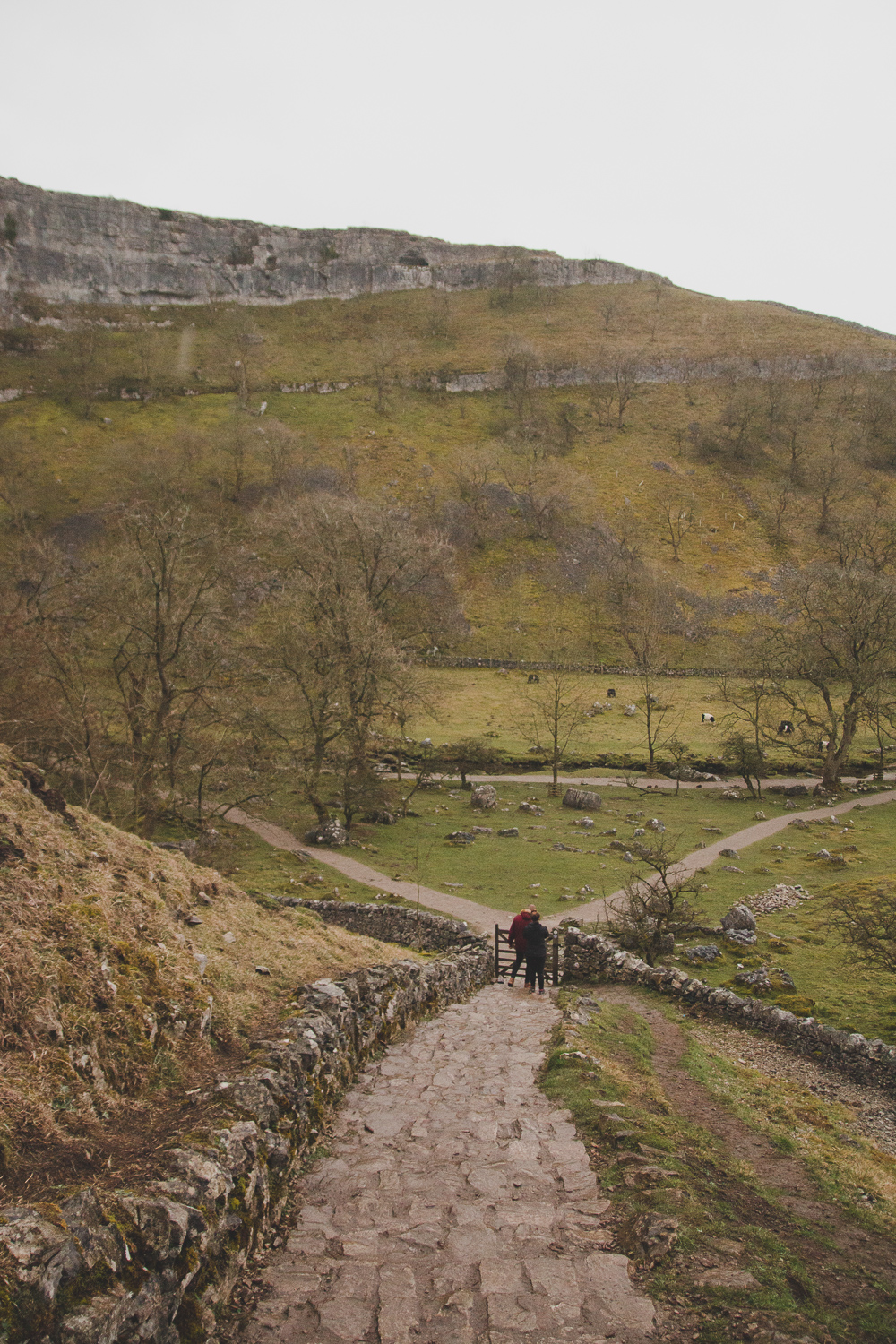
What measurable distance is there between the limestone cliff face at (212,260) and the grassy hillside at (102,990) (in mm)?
168972

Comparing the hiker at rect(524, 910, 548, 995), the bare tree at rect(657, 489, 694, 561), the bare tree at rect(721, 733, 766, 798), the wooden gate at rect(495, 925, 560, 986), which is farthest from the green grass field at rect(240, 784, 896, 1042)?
the bare tree at rect(657, 489, 694, 561)

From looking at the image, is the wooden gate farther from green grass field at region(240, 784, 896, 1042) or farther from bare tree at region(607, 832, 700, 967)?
green grass field at region(240, 784, 896, 1042)

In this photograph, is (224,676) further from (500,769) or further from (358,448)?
(358,448)

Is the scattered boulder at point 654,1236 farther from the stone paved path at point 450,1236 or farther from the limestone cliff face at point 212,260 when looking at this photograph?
the limestone cliff face at point 212,260

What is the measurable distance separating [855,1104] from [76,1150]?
12.9 metres

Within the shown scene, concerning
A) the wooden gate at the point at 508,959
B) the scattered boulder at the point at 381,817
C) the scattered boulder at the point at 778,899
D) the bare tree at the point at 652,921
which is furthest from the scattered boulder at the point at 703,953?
the scattered boulder at the point at 381,817

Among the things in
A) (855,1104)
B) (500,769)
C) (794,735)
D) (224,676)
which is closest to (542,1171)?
(855,1104)

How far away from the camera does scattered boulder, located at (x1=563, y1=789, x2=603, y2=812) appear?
37531mm

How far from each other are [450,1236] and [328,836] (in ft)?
85.7

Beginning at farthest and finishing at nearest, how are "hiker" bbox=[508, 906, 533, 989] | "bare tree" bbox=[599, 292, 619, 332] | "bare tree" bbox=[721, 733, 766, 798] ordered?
"bare tree" bbox=[599, 292, 619, 332], "bare tree" bbox=[721, 733, 766, 798], "hiker" bbox=[508, 906, 533, 989]

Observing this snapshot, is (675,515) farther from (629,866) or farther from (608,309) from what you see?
(608,309)

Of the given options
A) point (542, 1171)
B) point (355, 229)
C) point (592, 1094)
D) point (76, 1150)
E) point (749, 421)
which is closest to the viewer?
point (76, 1150)

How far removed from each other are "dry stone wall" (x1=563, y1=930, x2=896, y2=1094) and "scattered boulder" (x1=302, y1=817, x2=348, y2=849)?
1404 centimetres

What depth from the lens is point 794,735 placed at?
53562mm
